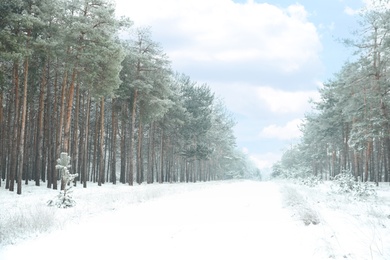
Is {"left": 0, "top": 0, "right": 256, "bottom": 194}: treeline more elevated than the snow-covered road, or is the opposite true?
{"left": 0, "top": 0, "right": 256, "bottom": 194}: treeline

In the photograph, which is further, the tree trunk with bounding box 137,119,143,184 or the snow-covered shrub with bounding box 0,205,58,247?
the tree trunk with bounding box 137,119,143,184

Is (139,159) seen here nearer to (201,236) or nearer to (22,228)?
(22,228)

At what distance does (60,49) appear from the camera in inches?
741

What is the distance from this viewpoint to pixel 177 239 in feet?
19.6

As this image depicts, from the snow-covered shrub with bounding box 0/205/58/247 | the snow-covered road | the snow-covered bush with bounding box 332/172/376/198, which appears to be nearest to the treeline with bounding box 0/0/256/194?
the snow-covered shrub with bounding box 0/205/58/247

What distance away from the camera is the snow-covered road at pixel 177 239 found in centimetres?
503

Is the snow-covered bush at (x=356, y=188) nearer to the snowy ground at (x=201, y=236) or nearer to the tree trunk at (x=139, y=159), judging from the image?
the snowy ground at (x=201, y=236)

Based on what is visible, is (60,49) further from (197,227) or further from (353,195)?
(353,195)

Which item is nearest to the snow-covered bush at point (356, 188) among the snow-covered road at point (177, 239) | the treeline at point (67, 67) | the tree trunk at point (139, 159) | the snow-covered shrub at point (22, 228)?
the snow-covered road at point (177, 239)

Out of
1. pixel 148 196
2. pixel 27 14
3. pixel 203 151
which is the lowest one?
pixel 148 196

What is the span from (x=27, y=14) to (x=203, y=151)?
2877 cm

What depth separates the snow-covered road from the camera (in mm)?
5027

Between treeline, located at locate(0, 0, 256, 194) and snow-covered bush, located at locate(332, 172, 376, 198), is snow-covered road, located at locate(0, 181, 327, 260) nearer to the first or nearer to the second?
snow-covered bush, located at locate(332, 172, 376, 198)

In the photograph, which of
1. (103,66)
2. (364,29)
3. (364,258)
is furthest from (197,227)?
(364,29)
